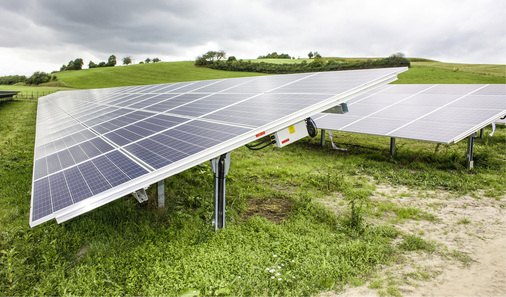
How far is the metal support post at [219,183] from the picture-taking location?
5.45 m

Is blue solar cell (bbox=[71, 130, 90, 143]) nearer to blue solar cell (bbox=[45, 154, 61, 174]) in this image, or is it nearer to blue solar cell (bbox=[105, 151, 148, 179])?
blue solar cell (bbox=[45, 154, 61, 174])

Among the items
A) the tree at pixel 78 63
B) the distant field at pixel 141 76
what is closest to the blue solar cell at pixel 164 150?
the distant field at pixel 141 76

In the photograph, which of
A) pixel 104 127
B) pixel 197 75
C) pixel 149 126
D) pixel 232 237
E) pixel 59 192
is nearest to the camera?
pixel 59 192

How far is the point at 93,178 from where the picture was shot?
4.27 meters

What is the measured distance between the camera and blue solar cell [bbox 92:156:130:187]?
397cm

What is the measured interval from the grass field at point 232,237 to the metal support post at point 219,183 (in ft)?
0.90

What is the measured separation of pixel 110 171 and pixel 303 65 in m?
63.1

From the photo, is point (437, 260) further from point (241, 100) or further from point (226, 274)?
point (241, 100)

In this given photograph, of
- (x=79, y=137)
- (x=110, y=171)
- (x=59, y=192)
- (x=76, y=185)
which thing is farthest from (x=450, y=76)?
(x=59, y=192)

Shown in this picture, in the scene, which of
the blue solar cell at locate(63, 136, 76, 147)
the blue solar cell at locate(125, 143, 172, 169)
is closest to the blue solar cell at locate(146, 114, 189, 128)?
the blue solar cell at locate(125, 143, 172, 169)

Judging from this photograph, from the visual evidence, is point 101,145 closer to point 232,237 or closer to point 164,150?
point 164,150

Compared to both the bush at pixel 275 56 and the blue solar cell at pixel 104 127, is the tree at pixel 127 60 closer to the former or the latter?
the bush at pixel 275 56

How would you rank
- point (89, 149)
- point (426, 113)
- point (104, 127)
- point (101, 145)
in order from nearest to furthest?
1. point (89, 149)
2. point (101, 145)
3. point (104, 127)
4. point (426, 113)

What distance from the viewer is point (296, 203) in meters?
7.35
